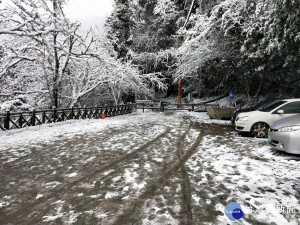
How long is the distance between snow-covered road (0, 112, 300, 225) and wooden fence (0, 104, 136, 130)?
378cm

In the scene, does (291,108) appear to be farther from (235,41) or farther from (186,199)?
(235,41)

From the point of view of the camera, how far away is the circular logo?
120 inches

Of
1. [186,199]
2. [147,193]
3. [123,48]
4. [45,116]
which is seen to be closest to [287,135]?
[186,199]

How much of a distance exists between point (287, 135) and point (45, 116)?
11951 millimetres

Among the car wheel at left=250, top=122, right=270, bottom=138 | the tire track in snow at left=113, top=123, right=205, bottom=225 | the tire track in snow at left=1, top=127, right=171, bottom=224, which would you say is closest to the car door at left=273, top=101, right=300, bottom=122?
the car wheel at left=250, top=122, right=270, bottom=138

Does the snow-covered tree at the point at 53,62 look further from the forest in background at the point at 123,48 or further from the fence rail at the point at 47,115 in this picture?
the fence rail at the point at 47,115

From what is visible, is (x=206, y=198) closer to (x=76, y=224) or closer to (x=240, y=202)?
(x=240, y=202)

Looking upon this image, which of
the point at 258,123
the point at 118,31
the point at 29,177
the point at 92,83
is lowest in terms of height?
the point at 29,177

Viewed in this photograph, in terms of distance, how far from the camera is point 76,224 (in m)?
2.88

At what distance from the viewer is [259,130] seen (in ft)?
28.0

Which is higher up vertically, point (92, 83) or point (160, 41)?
point (160, 41)

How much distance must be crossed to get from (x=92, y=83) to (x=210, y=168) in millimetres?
15400

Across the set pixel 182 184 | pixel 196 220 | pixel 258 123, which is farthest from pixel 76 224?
pixel 258 123

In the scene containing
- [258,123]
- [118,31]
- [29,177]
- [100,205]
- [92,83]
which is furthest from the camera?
[118,31]
